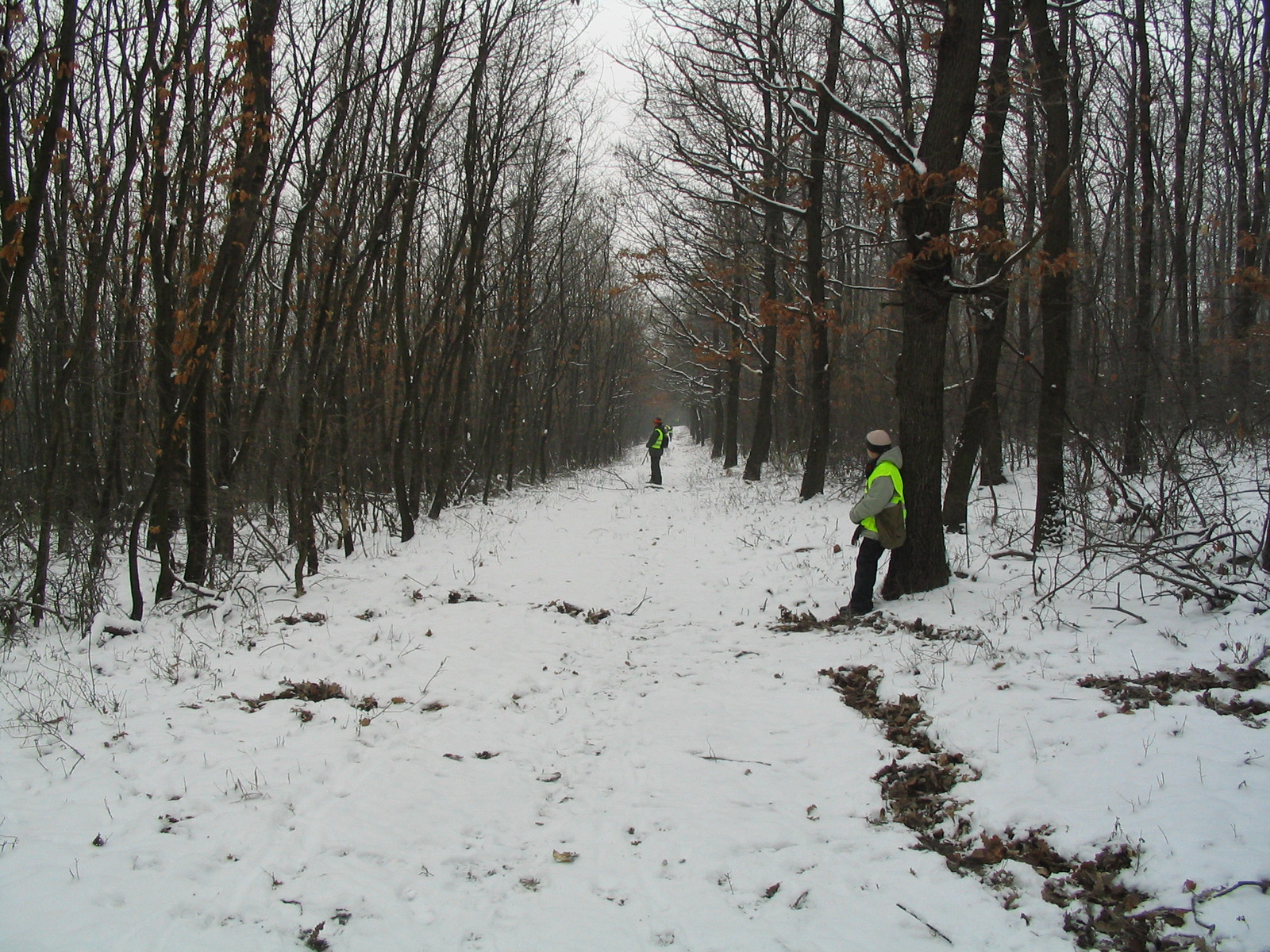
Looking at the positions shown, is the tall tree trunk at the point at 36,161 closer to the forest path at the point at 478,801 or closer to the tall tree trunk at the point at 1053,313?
the forest path at the point at 478,801

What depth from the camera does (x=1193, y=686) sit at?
415cm

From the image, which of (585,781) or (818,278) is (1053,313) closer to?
(818,278)

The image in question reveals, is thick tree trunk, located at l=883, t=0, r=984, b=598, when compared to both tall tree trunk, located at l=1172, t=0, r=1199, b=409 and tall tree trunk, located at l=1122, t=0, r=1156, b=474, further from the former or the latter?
tall tree trunk, located at l=1172, t=0, r=1199, b=409

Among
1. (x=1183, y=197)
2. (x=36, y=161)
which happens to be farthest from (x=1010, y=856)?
(x=1183, y=197)

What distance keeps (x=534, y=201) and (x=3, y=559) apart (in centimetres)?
1252

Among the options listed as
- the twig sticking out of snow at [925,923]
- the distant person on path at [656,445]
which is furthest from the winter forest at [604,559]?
the distant person on path at [656,445]

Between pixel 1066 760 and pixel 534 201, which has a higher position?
pixel 534 201

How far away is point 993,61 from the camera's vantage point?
9008 mm

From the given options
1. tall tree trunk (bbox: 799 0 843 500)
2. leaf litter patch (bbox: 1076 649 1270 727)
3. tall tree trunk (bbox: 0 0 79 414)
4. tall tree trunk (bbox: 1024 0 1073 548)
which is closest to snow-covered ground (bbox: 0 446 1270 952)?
leaf litter patch (bbox: 1076 649 1270 727)

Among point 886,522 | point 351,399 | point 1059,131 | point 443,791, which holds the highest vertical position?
point 1059,131

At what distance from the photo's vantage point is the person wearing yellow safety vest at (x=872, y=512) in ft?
22.5

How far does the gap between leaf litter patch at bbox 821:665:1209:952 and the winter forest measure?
19 mm

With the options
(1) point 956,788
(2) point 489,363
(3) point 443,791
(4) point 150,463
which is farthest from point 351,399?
(1) point 956,788

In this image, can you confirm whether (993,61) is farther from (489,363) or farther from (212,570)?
(489,363)
